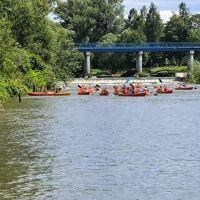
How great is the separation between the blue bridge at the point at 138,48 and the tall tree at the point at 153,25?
1706cm

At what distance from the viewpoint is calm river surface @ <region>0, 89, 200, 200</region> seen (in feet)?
63.4

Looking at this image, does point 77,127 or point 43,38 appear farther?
point 43,38

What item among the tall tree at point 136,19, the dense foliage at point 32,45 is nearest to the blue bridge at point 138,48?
the tall tree at point 136,19

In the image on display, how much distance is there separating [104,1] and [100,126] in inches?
4727

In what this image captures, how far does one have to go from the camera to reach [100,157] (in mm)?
25000

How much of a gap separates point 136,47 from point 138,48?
1.74 ft

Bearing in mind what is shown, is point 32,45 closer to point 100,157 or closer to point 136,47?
point 100,157

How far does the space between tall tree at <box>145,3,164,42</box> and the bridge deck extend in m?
17.1

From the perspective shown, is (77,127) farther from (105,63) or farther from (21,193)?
(105,63)

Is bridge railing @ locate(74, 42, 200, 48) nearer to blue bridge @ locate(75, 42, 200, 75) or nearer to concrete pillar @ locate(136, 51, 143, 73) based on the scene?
blue bridge @ locate(75, 42, 200, 75)

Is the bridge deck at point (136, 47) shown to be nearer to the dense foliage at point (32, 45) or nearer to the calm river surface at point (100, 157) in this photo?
the dense foliage at point (32, 45)

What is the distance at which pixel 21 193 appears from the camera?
19.0m

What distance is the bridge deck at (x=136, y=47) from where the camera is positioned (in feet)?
448

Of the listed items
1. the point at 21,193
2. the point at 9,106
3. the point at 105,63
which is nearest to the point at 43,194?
the point at 21,193
